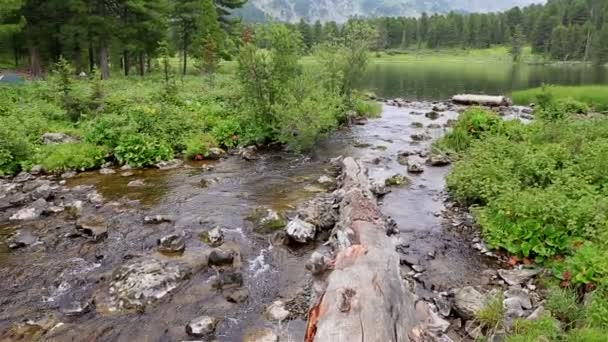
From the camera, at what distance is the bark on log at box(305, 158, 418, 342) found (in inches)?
215

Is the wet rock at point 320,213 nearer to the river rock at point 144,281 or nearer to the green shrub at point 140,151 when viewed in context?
the river rock at point 144,281

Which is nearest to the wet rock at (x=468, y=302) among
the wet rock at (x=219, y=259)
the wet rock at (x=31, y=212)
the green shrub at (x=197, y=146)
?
the wet rock at (x=219, y=259)

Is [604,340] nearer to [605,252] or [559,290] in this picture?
[559,290]

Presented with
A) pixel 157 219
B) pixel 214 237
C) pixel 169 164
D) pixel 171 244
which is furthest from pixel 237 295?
pixel 169 164

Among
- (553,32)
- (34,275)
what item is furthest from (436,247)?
(553,32)

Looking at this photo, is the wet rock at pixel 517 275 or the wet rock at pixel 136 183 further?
the wet rock at pixel 136 183

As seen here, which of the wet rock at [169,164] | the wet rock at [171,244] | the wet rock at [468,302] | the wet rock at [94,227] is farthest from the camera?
the wet rock at [169,164]

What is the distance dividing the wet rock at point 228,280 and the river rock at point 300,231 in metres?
1.94

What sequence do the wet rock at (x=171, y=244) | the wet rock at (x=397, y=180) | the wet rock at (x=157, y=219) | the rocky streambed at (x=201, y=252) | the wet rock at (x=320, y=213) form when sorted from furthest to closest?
1. the wet rock at (x=397, y=180)
2. the wet rock at (x=157, y=219)
3. the wet rock at (x=320, y=213)
4. the wet rock at (x=171, y=244)
5. the rocky streambed at (x=201, y=252)

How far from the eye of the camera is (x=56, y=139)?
18109 mm

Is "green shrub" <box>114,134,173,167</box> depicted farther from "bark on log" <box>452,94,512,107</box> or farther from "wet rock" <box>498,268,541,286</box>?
"bark on log" <box>452,94,512,107</box>

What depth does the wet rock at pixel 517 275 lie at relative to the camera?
27.4 feet

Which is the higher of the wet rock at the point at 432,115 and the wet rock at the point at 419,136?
the wet rock at the point at 432,115

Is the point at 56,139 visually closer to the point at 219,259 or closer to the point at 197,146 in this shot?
the point at 197,146
